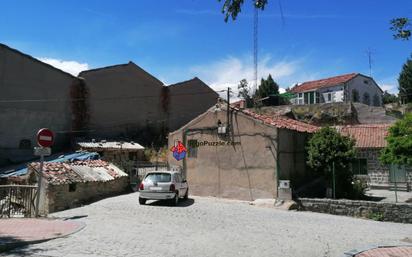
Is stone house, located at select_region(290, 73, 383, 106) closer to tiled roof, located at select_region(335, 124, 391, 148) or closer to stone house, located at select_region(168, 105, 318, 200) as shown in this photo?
tiled roof, located at select_region(335, 124, 391, 148)

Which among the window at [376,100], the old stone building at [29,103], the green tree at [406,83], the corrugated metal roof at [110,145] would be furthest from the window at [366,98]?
the old stone building at [29,103]

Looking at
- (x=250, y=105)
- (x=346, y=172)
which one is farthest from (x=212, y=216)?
(x=250, y=105)

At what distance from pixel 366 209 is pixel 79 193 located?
483 inches

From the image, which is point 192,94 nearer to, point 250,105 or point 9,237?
point 250,105

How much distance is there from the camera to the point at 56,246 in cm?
1000

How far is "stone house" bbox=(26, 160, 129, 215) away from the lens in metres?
17.2

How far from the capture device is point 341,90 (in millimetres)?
53375

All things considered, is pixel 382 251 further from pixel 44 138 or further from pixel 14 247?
pixel 44 138

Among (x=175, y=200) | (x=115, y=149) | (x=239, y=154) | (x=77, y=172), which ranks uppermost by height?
(x=115, y=149)

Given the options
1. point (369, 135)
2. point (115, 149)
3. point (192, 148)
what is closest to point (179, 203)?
point (192, 148)

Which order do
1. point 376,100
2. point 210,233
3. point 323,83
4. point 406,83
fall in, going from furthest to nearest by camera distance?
point 406,83 → point 376,100 → point 323,83 → point 210,233

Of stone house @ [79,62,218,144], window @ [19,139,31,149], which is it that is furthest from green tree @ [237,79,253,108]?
window @ [19,139,31,149]

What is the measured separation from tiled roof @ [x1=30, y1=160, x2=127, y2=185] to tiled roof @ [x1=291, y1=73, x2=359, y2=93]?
3766 cm

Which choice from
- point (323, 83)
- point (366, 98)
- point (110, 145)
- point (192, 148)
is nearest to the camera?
point (192, 148)
